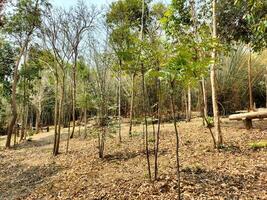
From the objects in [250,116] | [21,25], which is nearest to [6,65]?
[21,25]

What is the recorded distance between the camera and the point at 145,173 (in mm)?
6648

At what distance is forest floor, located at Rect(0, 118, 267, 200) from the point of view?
5.48 m

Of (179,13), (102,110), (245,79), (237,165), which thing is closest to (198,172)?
(237,165)

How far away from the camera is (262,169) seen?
633cm

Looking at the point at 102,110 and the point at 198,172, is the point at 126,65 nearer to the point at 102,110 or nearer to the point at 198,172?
the point at 198,172

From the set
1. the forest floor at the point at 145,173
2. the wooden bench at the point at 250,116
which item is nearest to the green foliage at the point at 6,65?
the forest floor at the point at 145,173

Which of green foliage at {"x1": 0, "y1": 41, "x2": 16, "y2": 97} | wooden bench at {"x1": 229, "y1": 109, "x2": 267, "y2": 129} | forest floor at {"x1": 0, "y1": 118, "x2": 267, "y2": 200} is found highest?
green foliage at {"x1": 0, "y1": 41, "x2": 16, "y2": 97}

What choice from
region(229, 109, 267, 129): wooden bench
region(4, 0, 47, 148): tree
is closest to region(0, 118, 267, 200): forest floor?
region(229, 109, 267, 129): wooden bench

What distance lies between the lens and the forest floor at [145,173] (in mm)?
5484

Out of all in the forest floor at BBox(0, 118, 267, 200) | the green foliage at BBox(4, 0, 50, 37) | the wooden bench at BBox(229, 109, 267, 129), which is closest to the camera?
the forest floor at BBox(0, 118, 267, 200)

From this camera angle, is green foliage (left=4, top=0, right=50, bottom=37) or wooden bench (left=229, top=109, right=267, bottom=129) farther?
green foliage (left=4, top=0, right=50, bottom=37)

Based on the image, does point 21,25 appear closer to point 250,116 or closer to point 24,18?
point 24,18

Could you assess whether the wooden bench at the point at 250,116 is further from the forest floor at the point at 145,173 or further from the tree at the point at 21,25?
the tree at the point at 21,25

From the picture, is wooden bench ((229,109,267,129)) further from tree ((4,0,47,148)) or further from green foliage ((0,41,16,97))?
green foliage ((0,41,16,97))
